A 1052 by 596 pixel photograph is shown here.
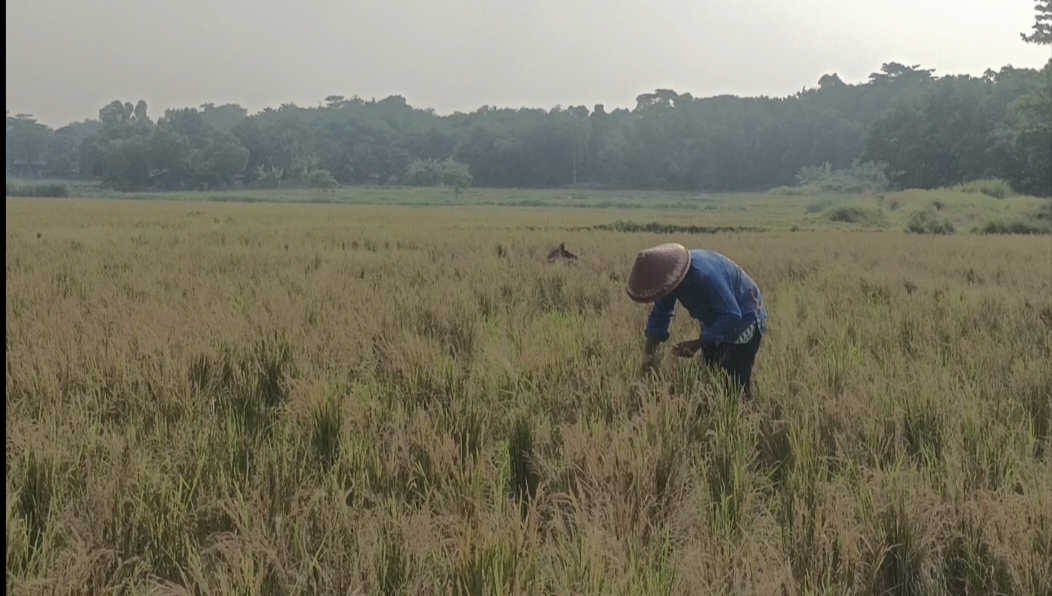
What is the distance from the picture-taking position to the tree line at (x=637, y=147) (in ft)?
196

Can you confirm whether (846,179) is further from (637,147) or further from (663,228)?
(663,228)

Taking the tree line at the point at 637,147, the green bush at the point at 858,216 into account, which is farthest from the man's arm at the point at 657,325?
the tree line at the point at 637,147

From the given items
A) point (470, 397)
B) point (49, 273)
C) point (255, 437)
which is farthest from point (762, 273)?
point (49, 273)

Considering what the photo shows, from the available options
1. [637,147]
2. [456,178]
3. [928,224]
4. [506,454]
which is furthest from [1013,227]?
[637,147]

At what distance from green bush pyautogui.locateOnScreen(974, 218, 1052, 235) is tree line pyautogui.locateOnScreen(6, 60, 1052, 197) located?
3251 cm

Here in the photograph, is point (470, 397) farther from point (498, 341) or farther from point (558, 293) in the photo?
point (558, 293)

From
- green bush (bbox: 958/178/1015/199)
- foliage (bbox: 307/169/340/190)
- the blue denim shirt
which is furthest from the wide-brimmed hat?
foliage (bbox: 307/169/340/190)

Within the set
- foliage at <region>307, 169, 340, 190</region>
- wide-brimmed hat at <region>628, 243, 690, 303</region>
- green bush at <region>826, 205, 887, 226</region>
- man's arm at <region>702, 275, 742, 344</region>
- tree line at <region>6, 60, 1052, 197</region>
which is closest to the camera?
wide-brimmed hat at <region>628, 243, 690, 303</region>

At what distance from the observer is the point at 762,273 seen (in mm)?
8297

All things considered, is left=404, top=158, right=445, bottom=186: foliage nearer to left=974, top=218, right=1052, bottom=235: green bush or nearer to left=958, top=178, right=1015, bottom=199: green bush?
left=958, top=178, right=1015, bottom=199: green bush

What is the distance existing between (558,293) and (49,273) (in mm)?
4801

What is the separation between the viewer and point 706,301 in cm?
335

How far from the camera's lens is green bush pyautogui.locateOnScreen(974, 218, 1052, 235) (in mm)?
21172

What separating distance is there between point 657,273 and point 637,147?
9052 centimetres
